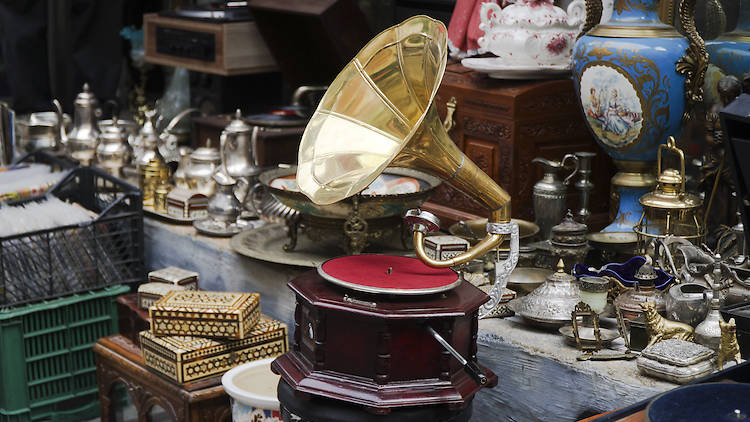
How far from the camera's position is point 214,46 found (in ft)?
15.6

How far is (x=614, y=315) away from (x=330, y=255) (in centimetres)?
106

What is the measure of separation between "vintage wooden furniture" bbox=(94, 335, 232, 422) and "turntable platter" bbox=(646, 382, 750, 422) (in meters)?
1.75

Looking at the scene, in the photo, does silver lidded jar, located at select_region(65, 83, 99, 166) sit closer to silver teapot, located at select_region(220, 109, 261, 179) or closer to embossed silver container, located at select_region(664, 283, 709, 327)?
silver teapot, located at select_region(220, 109, 261, 179)

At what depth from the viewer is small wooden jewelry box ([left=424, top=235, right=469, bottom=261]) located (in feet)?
9.94

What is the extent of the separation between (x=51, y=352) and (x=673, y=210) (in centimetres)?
223

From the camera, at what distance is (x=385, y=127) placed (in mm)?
2770

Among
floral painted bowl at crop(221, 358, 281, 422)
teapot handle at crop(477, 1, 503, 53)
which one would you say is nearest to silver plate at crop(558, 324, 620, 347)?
floral painted bowl at crop(221, 358, 281, 422)

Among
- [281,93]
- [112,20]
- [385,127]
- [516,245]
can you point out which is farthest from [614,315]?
[112,20]

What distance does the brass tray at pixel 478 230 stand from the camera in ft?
10.7

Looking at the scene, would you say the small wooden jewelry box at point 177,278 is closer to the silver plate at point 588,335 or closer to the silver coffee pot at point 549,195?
the silver coffee pot at point 549,195

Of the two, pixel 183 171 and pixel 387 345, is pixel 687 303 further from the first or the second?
pixel 183 171

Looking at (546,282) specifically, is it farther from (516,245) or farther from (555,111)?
(555,111)

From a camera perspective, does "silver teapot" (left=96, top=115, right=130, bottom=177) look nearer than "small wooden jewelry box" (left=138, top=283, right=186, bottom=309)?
No

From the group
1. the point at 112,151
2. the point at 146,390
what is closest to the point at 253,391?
the point at 146,390
